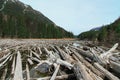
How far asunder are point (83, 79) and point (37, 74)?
2780 millimetres

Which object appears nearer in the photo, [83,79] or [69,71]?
[83,79]

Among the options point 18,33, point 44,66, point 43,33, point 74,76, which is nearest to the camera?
point 74,76

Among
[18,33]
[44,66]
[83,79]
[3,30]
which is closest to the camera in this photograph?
[83,79]

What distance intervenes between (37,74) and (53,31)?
8824cm

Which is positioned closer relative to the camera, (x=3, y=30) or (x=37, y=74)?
(x=37, y=74)

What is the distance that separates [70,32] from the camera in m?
120

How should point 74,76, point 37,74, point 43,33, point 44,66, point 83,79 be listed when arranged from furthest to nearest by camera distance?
1. point 43,33
2. point 44,66
3. point 37,74
4. point 74,76
5. point 83,79

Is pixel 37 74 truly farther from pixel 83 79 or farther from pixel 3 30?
pixel 3 30

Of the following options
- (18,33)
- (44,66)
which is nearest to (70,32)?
(18,33)

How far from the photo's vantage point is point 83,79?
649 cm

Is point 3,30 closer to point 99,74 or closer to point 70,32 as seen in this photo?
point 70,32

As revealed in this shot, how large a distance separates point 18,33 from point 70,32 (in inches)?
1847

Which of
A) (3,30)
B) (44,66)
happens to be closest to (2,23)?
(3,30)

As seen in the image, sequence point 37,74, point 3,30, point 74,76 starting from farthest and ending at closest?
point 3,30, point 37,74, point 74,76
